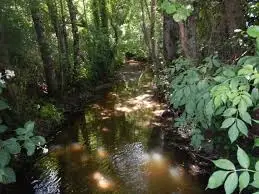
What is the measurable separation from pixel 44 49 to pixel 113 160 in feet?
16.9

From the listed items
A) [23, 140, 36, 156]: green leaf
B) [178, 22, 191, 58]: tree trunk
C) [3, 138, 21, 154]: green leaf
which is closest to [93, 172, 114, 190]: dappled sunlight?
[178, 22, 191, 58]: tree trunk

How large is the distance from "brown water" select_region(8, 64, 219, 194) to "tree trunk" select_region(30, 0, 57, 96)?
1497 mm

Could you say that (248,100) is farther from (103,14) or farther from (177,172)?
(103,14)

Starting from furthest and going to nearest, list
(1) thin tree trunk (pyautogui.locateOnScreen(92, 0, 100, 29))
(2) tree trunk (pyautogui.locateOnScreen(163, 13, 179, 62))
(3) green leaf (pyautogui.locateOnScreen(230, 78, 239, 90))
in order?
(1) thin tree trunk (pyautogui.locateOnScreen(92, 0, 100, 29)) → (2) tree trunk (pyautogui.locateOnScreen(163, 13, 179, 62)) → (3) green leaf (pyautogui.locateOnScreen(230, 78, 239, 90))

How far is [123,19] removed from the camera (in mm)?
21078

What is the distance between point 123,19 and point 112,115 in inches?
Answer: 433

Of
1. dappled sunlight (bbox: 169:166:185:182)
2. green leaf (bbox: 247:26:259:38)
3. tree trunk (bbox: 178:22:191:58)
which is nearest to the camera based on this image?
green leaf (bbox: 247:26:259:38)

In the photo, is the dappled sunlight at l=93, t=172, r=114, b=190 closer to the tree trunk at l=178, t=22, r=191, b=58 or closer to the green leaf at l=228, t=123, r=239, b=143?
the tree trunk at l=178, t=22, r=191, b=58

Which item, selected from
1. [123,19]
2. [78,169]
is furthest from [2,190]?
[123,19]

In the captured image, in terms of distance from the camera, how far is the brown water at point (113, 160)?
22.0 feet

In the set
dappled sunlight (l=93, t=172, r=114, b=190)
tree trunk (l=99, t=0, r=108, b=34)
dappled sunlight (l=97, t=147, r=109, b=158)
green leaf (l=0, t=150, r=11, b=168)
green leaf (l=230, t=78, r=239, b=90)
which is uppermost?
tree trunk (l=99, t=0, r=108, b=34)

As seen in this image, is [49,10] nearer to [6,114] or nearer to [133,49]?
[6,114]

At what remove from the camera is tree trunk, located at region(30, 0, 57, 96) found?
10620 mm

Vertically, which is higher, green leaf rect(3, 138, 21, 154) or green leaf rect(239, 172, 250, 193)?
green leaf rect(239, 172, 250, 193)
